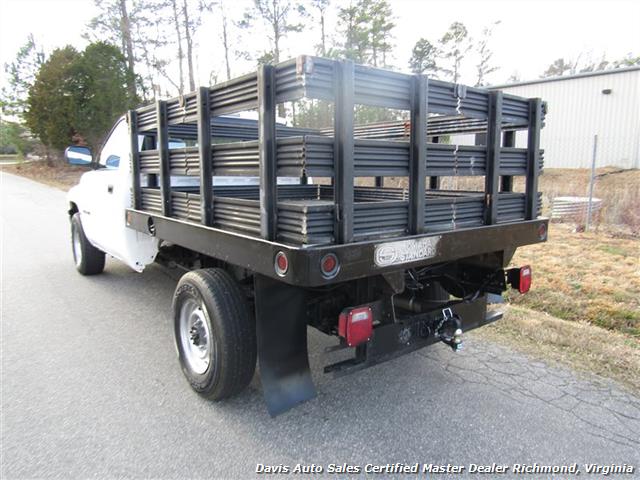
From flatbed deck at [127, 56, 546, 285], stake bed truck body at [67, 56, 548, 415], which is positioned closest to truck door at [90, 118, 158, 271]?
stake bed truck body at [67, 56, 548, 415]

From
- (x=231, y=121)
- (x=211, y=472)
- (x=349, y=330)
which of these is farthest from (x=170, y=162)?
(x=211, y=472)

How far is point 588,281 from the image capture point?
5309 mm

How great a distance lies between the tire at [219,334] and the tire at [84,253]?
11.3 feet

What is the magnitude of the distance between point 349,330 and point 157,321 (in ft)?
9.22

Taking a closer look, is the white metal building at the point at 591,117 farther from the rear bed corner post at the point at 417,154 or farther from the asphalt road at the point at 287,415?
the rear bed corner post at the point at 417,154

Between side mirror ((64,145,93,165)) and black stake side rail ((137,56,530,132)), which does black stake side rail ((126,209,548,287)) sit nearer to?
black stake side rail ((137,56,530,132))

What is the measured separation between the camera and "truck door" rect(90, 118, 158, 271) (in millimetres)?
4367

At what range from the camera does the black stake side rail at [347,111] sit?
2268 mm

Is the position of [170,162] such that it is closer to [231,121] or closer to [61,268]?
[231,121]

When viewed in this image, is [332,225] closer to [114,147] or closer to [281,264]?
[281,264]

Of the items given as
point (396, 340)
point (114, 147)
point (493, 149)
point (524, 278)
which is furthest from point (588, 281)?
point (114, 147)

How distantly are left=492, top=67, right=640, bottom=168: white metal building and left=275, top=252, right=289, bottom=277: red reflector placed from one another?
62.3ft

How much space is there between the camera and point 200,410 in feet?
10.1

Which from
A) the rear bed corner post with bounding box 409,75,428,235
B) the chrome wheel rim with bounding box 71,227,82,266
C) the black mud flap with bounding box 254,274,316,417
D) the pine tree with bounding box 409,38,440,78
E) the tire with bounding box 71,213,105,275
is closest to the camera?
the rear bed corner post with bounding box 409,75,428,235
